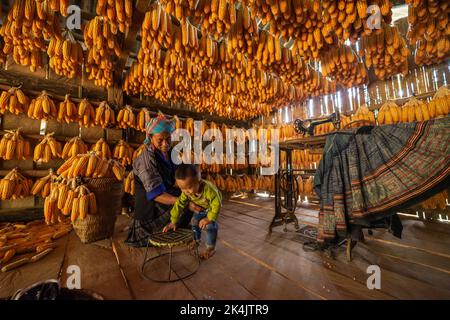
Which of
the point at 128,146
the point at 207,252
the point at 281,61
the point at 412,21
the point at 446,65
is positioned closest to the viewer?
the point at 207,252

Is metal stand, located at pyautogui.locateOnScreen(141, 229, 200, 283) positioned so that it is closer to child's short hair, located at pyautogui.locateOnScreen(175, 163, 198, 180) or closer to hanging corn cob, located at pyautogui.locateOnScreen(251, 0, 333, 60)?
child's short hair, located at pyautogui.locateOnScreen(175, 163, 198, 180)

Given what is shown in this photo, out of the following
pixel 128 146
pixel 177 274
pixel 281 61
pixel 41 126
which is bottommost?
pixel 177 274

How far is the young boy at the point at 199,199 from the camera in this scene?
6.63 ft

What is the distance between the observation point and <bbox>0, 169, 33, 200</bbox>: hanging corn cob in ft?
10.8

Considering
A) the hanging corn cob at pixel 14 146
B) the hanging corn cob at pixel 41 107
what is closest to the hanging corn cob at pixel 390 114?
the hanging corn cob at pixel 41 107

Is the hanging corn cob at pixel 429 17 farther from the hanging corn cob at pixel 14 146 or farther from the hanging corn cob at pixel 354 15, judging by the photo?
the hanging corn cob at pixel 14 146

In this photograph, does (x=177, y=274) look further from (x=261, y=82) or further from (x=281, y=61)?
(x=261, y=82)

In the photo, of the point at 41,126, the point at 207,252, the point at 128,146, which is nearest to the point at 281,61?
the point at 207,252

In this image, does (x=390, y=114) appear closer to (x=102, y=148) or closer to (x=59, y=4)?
(x=59, y=4)

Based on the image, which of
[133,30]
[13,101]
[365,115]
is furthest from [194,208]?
[365,115]

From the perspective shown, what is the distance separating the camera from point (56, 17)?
2.49 metres

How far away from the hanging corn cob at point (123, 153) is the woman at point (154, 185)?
2.48 m

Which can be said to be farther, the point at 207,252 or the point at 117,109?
the point at 117,109

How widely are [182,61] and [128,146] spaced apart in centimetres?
270
